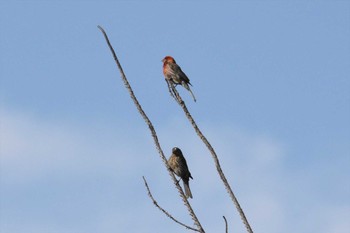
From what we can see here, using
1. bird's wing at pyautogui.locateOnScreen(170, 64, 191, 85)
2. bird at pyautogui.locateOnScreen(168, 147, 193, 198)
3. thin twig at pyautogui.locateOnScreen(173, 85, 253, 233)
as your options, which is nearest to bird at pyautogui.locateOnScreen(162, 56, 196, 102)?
bird's wing at pyautogui.locateOnScreen(170, 64, 191, 85)

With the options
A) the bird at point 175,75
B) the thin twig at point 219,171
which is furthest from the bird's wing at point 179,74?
the thin twig at point 219,171

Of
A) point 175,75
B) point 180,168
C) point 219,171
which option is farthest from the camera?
point 175,75

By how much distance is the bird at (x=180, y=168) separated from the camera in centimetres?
1333

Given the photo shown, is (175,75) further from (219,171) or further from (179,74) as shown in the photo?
(219,171)

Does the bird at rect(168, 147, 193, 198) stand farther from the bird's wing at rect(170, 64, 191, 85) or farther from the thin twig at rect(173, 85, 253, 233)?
the thin twig at rect(173, 85, 253, 233)

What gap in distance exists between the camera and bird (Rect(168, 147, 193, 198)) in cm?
1333

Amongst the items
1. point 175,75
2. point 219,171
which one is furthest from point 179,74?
point 219,171

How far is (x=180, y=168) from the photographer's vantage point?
13.8m

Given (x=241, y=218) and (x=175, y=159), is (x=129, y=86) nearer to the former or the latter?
(x=241, y=218)

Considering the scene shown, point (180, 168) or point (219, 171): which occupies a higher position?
point (180, 168)

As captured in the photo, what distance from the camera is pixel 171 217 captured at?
19.1 feet

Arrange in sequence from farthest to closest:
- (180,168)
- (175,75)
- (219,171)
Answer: (175,75)
(180,168)
(219,171)

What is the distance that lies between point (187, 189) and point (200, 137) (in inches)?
319

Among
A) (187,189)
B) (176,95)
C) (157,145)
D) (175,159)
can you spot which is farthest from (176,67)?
(157,145)
